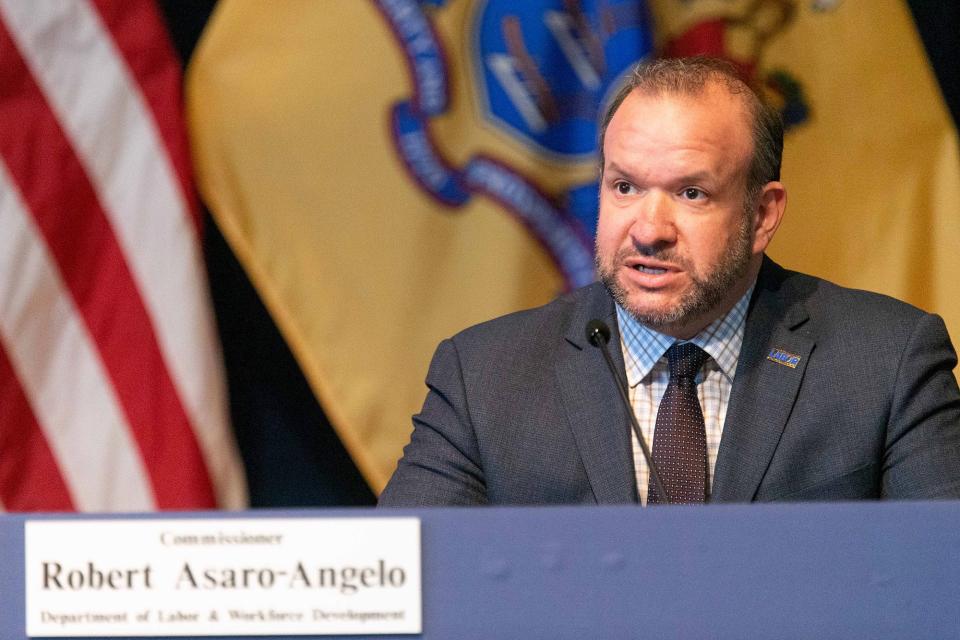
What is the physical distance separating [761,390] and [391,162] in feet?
4.66

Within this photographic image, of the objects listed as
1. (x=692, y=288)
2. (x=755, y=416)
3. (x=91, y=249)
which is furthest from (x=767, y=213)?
(x=91, y=249)

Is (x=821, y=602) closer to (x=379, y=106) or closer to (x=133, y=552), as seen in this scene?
(x=133, y=552)

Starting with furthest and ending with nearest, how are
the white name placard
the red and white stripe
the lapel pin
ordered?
the red and white stripe, the lapel pin, the white name placard

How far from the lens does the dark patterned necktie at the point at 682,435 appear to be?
5.36 feet

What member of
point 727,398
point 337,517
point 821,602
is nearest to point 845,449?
point 727,398

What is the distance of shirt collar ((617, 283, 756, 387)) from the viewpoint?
1.77m

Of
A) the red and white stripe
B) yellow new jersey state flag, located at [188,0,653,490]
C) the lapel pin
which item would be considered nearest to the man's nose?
the lapel pin

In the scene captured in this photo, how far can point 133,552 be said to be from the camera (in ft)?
3.62

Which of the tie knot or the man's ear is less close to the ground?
the man's ear

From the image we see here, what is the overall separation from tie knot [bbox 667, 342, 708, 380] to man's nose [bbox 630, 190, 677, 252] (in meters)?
0.16

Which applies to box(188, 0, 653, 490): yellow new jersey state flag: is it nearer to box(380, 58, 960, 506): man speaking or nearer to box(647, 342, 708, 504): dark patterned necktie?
box(380, 58, 960, 506): man speaking

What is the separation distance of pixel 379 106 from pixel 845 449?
1597 millimetres

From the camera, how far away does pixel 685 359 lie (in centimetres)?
176

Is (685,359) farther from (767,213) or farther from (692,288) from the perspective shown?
(767,213)
